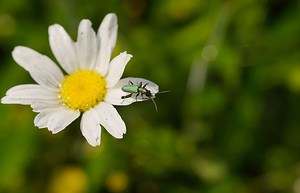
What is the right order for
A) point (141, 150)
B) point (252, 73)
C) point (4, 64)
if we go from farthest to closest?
1. point (4, 64)
2. point (252, 73)
3. point (141, 150)

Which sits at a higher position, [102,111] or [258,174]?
[258,174]

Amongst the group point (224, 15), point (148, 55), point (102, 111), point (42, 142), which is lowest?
point (102, 111)

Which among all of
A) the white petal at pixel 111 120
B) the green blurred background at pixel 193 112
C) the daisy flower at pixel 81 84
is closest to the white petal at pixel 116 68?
the daisy flower at pixel 81 84

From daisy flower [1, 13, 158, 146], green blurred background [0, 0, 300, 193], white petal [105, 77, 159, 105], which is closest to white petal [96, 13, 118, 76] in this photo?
daisy flower [1, 13, 158, 146]

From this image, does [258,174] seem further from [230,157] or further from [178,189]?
[178,189]

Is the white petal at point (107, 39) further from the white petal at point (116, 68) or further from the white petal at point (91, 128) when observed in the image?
the white petal at point (91, 128)

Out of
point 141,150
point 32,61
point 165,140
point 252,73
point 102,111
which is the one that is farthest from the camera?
point 252,73

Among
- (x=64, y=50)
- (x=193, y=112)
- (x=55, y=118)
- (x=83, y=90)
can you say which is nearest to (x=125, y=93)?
(x=83, y=90)

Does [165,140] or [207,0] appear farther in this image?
[207,0]

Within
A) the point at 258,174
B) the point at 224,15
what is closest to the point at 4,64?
the point at 224,15
